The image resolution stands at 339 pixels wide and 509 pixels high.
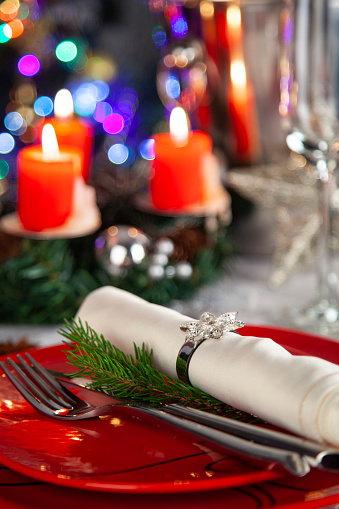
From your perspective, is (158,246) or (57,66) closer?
(158,246)

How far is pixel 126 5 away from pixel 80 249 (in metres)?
0.54

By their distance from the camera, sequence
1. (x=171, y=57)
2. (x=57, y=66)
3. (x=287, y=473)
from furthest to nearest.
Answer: (x=57, y=66)
(x=171, y=57)
(x=287, y=473)

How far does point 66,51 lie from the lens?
3.53 ft

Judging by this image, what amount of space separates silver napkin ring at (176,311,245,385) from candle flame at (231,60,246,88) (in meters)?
0.49

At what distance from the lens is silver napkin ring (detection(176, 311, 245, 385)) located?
38cm

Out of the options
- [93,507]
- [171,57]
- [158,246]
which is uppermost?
[171,57]

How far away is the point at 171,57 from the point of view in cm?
88

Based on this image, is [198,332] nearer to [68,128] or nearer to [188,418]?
[188,418]

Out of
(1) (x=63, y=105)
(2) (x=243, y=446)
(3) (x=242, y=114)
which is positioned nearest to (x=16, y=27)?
(1) (x=63, y=105)

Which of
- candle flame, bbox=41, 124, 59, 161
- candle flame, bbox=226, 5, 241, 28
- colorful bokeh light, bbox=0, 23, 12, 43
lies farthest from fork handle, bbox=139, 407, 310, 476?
colorful bokeh light, bbox=0, 23, 12, 43

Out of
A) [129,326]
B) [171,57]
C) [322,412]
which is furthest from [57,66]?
[322,412]

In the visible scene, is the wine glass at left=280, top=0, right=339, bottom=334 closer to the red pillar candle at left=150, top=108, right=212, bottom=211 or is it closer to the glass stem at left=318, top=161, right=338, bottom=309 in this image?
the glass stem at left=318, top=161, right=338, bottom=309

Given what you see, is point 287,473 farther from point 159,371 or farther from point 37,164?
point 37,164

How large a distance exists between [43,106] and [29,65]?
3.5 inches
